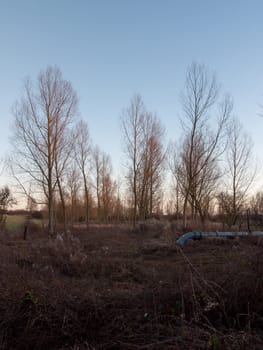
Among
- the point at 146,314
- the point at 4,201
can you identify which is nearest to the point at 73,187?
the point at 4,201

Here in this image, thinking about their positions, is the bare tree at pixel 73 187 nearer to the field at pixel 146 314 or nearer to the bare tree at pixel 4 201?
the bare tree at pixel 4 201

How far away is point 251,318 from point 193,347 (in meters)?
1.12

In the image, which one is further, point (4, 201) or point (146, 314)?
point (4, 201)

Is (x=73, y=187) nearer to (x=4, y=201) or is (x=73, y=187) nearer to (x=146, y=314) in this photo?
(x=4, y=201)

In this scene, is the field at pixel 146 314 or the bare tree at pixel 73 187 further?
the bare tree at pixel 73 187

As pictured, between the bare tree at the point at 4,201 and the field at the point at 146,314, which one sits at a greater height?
the bare tree at the point at 4,201

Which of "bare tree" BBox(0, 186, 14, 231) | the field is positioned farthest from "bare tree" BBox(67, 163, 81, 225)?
the field

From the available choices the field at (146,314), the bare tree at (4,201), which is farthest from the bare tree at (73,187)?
the field at (146,314)

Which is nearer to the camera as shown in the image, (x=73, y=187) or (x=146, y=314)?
(x=146, y=314)

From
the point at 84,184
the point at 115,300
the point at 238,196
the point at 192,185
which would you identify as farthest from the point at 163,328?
the point at 84,184

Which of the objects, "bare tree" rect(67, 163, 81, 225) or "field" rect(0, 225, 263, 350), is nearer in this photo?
"field" rect(0, 225, 263, 350)

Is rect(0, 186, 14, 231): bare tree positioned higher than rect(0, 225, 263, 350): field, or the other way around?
rect(0, 186, 14, 231): bare tree

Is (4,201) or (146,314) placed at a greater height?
(4,201)

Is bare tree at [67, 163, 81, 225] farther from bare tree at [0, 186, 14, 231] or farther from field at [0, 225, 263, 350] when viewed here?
field at [0, 225, 263, 350]
